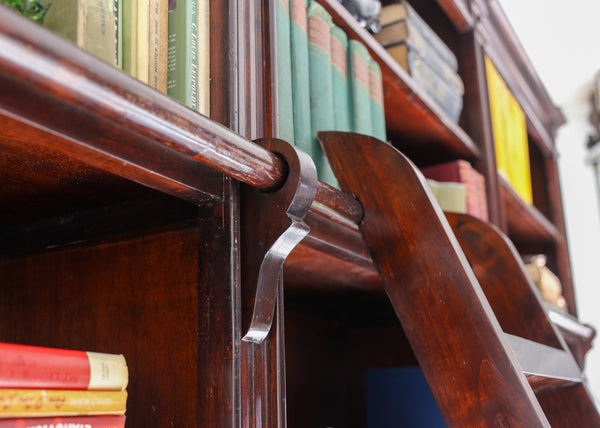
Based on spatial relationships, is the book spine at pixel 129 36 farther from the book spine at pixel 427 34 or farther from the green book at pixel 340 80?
the book spine at pixel 427 34

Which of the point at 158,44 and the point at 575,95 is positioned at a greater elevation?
the point at 575,95

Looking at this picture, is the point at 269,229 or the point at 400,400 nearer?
the point at 269,229

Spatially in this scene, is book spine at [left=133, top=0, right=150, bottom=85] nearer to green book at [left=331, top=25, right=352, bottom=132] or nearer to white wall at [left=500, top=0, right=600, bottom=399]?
green book at [left=331, top=25, right=352, bottom=132]

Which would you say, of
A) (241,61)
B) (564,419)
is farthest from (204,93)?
(564,419)

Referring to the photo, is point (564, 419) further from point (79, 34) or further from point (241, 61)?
point (79, 34)

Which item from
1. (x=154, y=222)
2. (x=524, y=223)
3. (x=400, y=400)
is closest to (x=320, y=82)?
(x=154, y=222)

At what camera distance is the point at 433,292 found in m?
0.69

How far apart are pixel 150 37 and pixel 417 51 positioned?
2.73 ft

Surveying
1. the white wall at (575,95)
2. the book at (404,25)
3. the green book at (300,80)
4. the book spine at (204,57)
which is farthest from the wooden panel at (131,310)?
the white wall at (575,95)

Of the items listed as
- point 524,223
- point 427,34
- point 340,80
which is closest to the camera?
point 340,80

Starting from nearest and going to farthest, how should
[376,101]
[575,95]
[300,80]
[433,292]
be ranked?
[433,292] → [300,80] → [376,101] → [575,95]

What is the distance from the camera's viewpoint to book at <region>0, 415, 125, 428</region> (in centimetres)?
45

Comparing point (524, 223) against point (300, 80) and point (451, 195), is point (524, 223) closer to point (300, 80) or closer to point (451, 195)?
point (451, 195)

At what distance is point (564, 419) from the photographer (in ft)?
3.02
